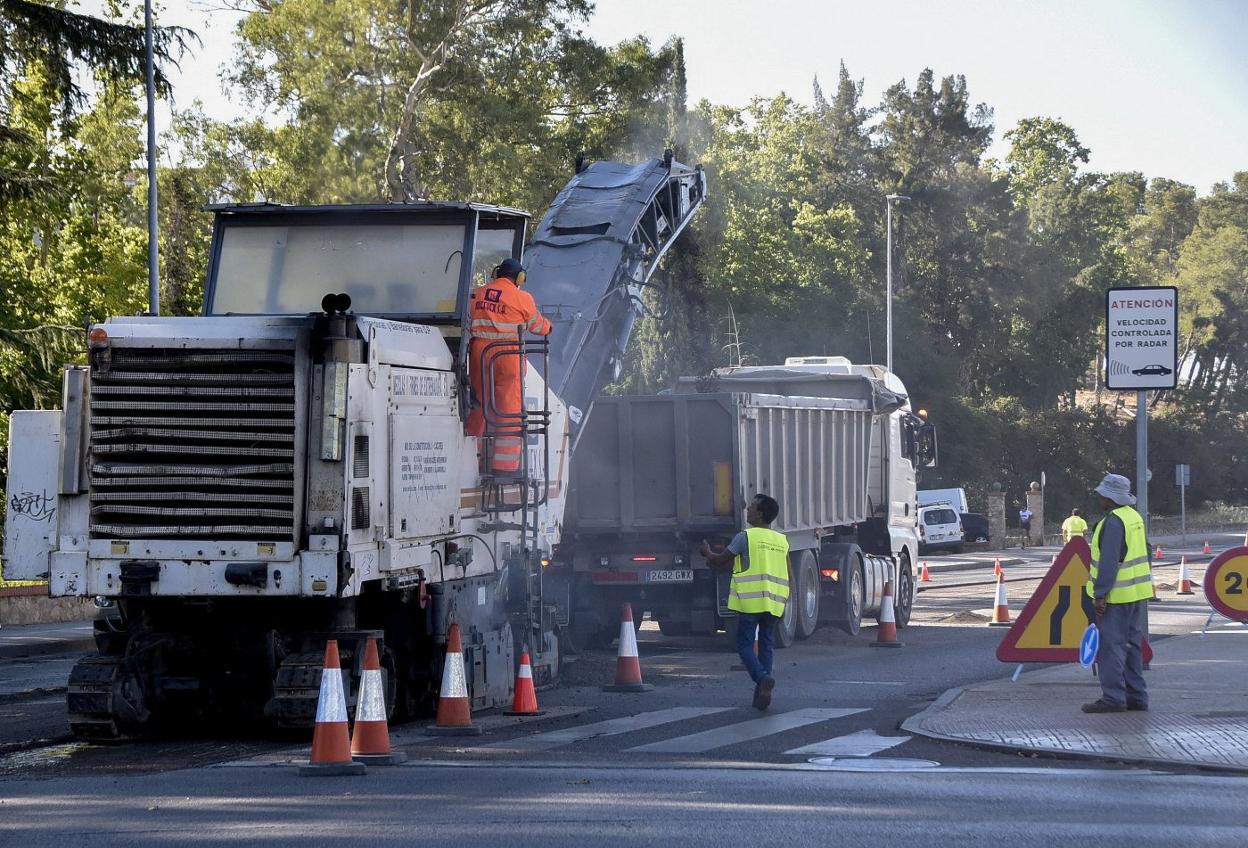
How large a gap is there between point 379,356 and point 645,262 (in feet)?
20.5

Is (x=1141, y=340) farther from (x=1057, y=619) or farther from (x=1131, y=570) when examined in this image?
(x=1131, y=570)

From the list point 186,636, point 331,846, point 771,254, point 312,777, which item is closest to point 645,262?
point 186,636

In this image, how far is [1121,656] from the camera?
12023mm

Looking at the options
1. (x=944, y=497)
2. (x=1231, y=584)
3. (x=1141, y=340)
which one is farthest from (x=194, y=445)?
(x=944, y=497)

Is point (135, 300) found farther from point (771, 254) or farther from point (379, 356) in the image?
point (771, 254)

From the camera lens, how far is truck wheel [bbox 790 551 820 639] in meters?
19.5

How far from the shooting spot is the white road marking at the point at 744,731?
10797mm

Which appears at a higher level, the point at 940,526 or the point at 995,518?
the point at 995,518

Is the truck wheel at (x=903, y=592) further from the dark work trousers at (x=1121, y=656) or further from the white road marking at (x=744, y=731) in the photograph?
the dark work trousers at (x=1121, y=656)

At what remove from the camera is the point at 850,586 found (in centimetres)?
2075

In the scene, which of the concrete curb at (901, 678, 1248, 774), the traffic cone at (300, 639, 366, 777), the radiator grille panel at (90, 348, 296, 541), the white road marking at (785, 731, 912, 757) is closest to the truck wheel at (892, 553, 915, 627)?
the concrete curb at (901, 678, 1248, 774)

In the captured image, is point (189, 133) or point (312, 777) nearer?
point (312, 777)

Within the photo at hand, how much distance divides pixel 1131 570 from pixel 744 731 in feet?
9.82

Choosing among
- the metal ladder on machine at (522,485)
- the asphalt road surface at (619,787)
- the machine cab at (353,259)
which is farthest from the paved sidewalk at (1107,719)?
the machine cab at (353,259)
